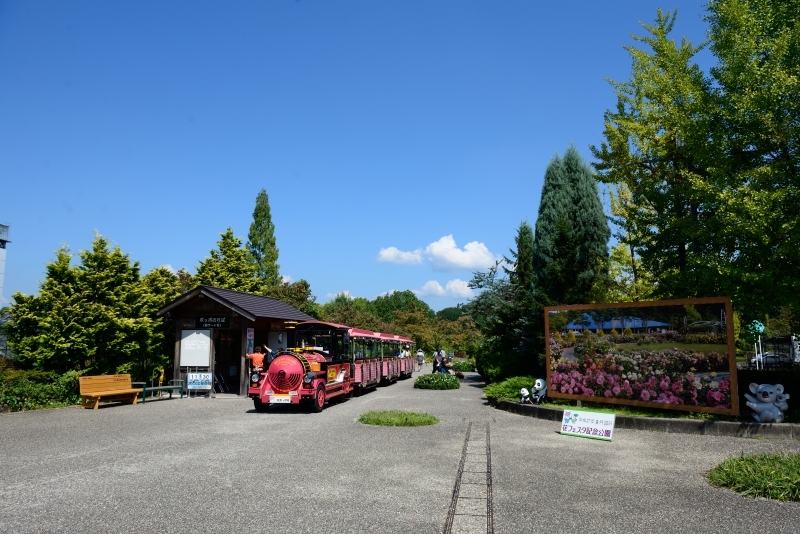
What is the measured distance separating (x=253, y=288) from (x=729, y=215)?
27.4m

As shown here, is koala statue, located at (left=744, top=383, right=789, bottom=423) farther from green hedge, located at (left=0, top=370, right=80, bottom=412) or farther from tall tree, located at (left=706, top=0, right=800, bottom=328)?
green hedge, located at (left=0, top=370, right=80, bottom=412)

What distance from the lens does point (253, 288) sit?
34000 mm

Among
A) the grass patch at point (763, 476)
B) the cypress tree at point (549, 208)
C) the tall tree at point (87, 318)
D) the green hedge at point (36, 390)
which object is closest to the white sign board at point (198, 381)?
the tall tree at point (87, 318)

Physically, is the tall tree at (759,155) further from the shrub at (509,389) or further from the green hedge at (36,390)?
the green hedge at (36,390)

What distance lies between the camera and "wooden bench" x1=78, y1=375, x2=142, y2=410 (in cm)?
1609

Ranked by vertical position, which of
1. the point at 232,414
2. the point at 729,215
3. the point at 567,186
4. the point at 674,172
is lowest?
the point at 232,414

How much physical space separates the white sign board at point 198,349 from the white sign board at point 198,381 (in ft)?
1.36

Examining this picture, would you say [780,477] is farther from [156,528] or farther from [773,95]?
[773,95]

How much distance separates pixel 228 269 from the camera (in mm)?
33188

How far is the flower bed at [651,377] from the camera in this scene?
40.3 feet

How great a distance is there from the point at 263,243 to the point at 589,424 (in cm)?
4027

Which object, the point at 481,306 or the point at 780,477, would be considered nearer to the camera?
the point at 780,477

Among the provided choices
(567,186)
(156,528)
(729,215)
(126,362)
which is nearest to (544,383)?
(729,215)

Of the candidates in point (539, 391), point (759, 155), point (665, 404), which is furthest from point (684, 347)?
point (759, 155)
